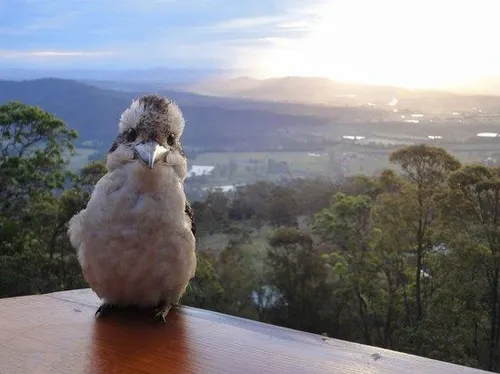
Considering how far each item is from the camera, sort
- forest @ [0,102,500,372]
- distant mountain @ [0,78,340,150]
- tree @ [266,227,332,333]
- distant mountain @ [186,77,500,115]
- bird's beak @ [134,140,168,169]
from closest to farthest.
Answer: bird's beak @ [134,140,168,169]
forest @ [0,102,500,372]
distant mountain @ [0,78,340,150]
distant mountain @ [186,77,500,115]
tree @ [266,227,332,333]

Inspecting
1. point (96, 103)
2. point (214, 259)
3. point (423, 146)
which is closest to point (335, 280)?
point (214, 259)

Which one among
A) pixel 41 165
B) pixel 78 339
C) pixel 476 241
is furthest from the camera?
pixel 41 165

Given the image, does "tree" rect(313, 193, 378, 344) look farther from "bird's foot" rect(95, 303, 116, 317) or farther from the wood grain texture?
the wood grain texture

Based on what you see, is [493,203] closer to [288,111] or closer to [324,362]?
[288,111]

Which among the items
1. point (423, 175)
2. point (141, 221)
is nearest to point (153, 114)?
point (141, 221)

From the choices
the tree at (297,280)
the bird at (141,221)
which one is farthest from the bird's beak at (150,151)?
the tree at (297,280)

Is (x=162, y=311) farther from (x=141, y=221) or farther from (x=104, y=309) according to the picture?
(x=141, y=221)

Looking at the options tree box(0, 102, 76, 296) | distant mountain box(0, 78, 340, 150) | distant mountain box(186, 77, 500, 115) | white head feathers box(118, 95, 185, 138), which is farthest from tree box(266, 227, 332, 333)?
white head feathers box(118, 95, 185, 138)
